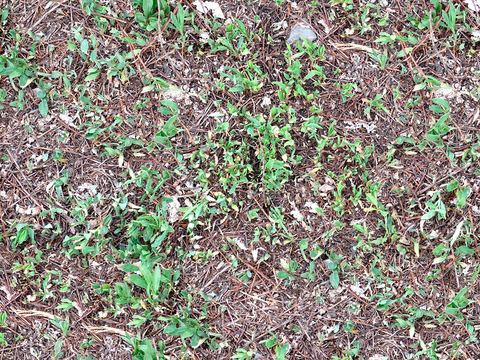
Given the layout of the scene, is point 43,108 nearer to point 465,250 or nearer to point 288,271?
point 288,271

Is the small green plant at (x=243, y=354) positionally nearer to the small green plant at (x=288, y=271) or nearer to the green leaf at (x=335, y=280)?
the small green plant at (x=288, y=271)

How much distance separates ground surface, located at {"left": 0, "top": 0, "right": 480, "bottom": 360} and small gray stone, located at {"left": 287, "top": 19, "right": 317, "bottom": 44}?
0.05 m

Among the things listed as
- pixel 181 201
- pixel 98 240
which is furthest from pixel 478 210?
pixel 98 240

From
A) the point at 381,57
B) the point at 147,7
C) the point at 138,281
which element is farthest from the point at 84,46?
the point at 381,57

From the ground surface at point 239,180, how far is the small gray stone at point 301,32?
5 cm

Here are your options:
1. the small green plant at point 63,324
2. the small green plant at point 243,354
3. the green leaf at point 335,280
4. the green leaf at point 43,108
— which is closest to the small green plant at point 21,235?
the small green plant at point 63,324

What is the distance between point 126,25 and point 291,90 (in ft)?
3.90

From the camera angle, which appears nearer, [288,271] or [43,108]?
[288,271]

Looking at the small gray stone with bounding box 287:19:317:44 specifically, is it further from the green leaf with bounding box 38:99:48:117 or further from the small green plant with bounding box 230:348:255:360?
the small green plant with bounding box 230:348:255:360

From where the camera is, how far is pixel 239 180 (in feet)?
7.87

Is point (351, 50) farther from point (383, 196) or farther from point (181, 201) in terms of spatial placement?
point (181, 201)

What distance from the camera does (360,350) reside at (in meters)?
2.33

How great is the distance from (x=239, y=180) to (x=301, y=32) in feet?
3.50

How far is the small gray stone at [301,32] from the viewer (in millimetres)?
2471
